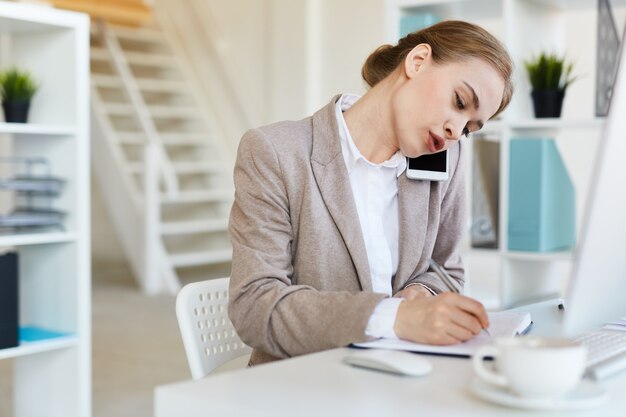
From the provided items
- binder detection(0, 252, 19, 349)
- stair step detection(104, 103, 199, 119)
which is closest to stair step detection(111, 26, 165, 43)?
stair step detection(104, 103, 199, 119)

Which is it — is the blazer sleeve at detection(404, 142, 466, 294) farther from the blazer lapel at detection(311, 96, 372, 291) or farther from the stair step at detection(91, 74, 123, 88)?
the stair step at detection(91, 74, 123, 88)

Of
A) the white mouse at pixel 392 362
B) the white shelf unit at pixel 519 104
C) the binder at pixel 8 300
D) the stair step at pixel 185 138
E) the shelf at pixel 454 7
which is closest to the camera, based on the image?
the white mouse at pixel 392 362

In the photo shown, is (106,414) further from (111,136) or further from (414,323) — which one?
(111,136)

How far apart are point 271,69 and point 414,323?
5.05 m

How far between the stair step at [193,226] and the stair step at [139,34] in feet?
5.16

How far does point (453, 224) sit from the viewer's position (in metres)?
1.61

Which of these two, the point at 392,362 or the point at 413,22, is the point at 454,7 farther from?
the point at 392,362

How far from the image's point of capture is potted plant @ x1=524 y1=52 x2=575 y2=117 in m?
3.29

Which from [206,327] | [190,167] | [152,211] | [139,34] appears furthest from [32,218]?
[139,34]

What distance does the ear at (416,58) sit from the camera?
4.53 feet

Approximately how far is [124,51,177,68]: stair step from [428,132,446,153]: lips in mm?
5529

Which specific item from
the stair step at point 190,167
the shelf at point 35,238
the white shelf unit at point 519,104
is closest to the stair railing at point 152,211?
the stair step at point 190,167

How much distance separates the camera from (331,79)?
5695mm

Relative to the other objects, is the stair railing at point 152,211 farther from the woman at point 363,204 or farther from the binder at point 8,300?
the woman at point 363,204
